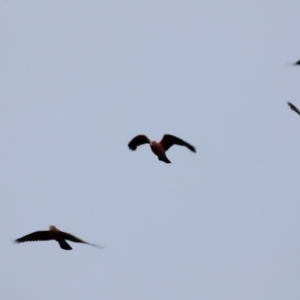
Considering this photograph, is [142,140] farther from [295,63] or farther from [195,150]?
[295,63]

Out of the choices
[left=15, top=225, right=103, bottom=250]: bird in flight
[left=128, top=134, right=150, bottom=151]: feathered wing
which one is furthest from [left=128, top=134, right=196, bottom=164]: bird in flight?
[left=15, top=225, right=103, bottom=250]: bird in flight

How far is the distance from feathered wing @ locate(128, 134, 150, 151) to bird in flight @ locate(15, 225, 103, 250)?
3.65 m

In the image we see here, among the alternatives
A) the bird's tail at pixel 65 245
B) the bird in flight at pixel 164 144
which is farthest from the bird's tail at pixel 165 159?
the bird's tail at pixel 65 245

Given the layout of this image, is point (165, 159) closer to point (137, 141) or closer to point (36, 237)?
point (137, 141)

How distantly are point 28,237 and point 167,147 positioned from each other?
17.5 ft

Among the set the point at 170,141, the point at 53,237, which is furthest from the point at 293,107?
the point at 53,237

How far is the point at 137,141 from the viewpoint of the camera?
83.2ft

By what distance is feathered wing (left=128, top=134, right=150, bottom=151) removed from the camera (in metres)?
25.2

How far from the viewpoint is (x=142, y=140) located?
25.3m

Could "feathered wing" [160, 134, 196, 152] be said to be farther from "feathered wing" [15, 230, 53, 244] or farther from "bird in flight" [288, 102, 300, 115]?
"feathered wing" [15, 230, 53, 244]

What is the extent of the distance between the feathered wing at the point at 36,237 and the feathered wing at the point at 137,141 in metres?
3.90

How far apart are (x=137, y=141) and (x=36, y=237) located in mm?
4505

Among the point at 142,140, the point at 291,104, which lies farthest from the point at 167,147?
the point at 291,104

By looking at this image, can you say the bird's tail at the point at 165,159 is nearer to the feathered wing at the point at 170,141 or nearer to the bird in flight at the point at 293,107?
the feathered wing at the point at 170,141
